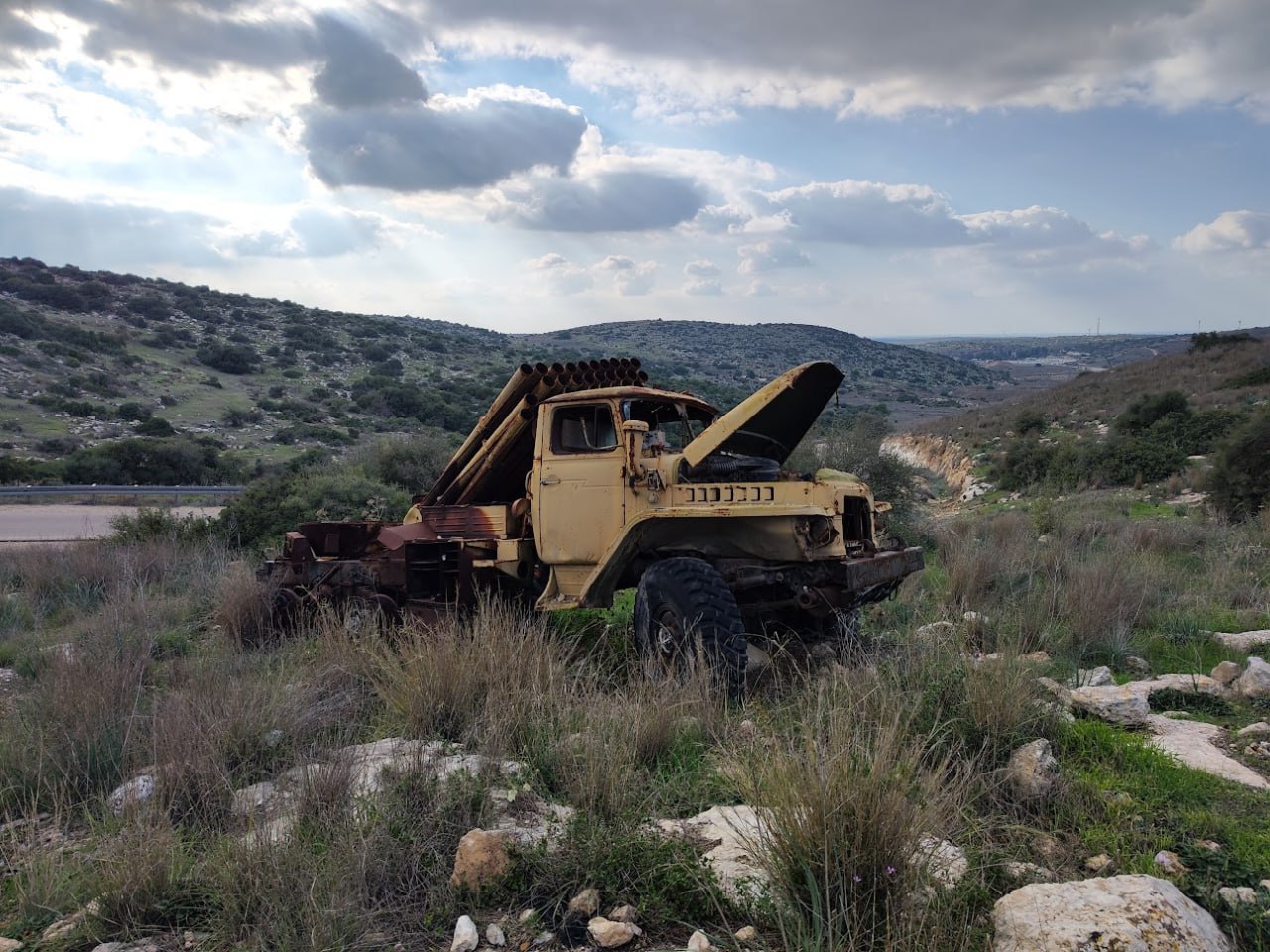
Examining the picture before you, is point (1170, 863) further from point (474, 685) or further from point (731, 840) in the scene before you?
point (474, 685)

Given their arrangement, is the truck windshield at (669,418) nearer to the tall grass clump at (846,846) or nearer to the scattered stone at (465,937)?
the tall grass clump at (846,846)

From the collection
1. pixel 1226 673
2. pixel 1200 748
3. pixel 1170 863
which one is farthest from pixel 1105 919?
pixel 1226 673

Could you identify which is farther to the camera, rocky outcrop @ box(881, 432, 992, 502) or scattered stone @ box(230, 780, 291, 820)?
rocky outcrop @ box(881, 432, 992, 502)

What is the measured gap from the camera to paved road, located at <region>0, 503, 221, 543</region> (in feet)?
50.8

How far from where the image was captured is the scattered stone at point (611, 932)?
3.21 m

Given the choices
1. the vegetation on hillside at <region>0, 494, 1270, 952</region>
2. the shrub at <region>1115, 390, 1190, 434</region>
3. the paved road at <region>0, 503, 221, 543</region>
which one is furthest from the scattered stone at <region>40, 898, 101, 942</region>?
the shrub at <region>1115, 390, 1190, 434</region>

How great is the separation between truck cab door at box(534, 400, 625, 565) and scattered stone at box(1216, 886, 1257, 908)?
4719mm

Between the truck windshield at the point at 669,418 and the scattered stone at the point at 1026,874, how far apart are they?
4.53 metres

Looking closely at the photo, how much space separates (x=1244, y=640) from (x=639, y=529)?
206 inches

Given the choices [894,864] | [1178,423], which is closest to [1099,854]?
[894,864]

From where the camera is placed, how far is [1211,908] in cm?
322

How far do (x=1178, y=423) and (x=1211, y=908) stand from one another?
22621 mm

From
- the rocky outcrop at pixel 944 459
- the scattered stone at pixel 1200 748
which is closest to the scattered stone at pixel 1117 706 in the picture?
A: the scattered stone at pixel 1200 748

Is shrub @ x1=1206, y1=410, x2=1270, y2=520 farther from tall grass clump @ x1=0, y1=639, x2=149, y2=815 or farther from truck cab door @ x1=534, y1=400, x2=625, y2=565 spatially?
tall grass clump @ x1=0, y1=639, x2=149, y2=815
